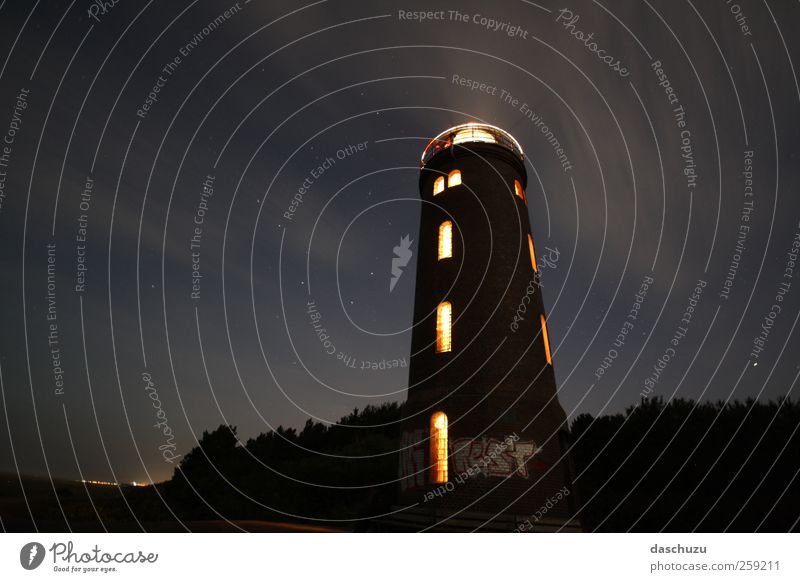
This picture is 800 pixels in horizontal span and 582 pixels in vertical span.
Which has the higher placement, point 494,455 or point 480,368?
point 480,368

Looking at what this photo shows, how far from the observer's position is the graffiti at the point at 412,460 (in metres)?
16.3

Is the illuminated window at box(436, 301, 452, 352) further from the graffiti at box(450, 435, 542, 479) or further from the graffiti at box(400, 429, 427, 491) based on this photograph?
the graffiti at box(450, 435, 542, 479)

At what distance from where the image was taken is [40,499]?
16.1 meters

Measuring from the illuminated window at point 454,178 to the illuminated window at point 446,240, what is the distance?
207 centimetres

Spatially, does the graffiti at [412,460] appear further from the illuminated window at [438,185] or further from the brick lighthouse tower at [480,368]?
the illuminated window at [438,185]

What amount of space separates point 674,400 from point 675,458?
5303 mm

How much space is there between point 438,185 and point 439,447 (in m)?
12.8

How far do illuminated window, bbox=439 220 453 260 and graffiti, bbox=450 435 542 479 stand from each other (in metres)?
8.25

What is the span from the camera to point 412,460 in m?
16.8

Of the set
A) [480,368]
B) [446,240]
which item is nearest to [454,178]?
[446,240]

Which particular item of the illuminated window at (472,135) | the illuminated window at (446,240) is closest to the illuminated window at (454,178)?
the illuminated window at (472,135)
